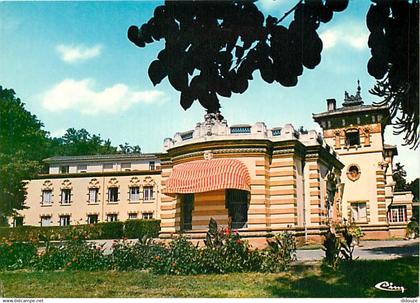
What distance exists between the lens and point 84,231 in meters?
8.97

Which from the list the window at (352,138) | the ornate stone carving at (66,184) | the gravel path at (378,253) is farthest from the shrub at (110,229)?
the window at (352,138)

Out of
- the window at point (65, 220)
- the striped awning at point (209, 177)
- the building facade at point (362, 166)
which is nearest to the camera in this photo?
the window at point (65, 220)

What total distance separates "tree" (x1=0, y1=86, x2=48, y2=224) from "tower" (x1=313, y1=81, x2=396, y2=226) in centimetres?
922

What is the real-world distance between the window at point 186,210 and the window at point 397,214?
19.7 feet

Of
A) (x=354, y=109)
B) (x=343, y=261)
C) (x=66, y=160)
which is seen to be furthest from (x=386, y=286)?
(x=354, y=109)

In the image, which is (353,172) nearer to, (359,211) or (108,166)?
(359,211)

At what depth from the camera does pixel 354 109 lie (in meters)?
13.5

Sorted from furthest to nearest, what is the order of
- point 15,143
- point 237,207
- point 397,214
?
point 397,214
point 237,207
point 15,143

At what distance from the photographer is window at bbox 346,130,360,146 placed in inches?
577

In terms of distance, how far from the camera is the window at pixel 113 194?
40.6 ft

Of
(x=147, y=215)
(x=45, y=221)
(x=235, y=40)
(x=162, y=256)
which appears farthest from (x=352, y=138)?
(x=235, y=40)

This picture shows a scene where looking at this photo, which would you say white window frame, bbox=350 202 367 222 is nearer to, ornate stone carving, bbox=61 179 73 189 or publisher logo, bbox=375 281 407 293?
ornate stone carving, bbox=61 179 73 189

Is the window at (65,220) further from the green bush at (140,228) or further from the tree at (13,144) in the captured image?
the green bush at (140,228)

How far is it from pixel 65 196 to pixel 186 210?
2987 millimetres
